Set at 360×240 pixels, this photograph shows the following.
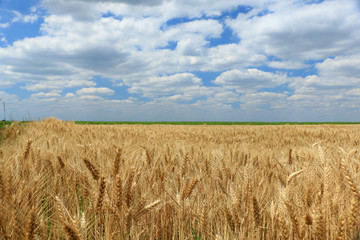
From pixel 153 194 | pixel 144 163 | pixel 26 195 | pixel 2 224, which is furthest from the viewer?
pixel 144 163

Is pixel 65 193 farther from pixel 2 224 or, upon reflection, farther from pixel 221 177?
pixel 221 177

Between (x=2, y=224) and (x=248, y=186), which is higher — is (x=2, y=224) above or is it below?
below

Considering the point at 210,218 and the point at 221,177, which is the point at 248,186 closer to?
the point at 210,218

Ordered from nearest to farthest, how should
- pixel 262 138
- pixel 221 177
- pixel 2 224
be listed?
pixel 2 224, pixel 221 177, pixel 262 138

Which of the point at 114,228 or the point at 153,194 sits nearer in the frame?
the point at 114,228

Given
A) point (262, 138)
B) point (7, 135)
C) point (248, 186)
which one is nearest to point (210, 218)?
point (248, 186)

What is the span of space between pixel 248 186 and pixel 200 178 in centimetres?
62

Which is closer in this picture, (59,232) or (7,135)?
(59,232)

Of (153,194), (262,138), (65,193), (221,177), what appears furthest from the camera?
(262,138)

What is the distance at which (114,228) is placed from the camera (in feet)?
4.31

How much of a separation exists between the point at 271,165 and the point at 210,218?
1.47 meters

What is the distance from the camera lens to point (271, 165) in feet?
8.80

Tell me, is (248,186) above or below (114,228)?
above

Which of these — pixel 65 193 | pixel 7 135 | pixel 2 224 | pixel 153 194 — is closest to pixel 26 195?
pixel 2 224
